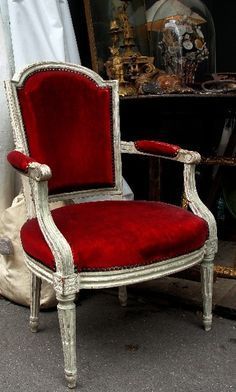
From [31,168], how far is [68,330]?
0.55 meters

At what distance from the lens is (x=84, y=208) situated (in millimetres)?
2055

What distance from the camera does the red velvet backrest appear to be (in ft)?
6.68

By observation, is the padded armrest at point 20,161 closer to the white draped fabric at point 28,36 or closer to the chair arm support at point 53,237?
the chair arm support at point 53,237

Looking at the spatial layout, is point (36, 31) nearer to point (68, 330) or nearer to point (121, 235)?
point (121, 235)

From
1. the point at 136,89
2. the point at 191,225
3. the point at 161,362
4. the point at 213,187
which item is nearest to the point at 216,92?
the point at 136,89

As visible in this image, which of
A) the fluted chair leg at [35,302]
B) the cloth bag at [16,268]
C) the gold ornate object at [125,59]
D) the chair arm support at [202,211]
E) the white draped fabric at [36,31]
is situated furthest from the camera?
the gold ornate object at [125,59]

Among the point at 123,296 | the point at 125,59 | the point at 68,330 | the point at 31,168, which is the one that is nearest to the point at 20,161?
the point at 31,168

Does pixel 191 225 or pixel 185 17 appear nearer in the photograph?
pixel 191 225

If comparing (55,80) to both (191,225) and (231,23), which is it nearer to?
(191,225)

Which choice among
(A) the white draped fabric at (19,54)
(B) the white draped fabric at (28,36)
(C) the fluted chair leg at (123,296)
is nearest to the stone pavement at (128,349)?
(C) the fluted chair leg at (123,296)

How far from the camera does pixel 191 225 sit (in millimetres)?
1843

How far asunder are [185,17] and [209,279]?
4.81 ft

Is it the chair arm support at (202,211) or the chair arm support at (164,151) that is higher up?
the chair arm support at (164,151)

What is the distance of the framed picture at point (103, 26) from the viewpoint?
9.15ft
